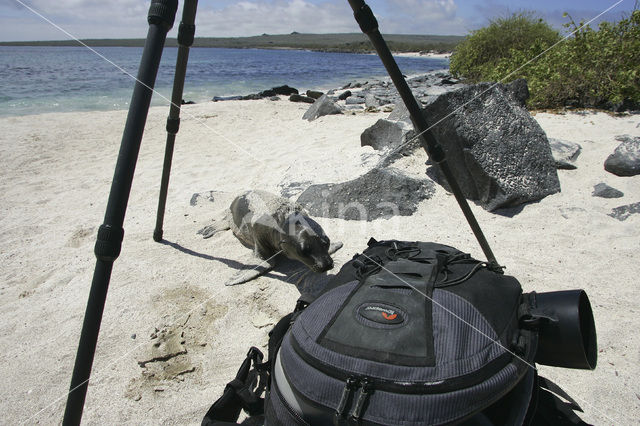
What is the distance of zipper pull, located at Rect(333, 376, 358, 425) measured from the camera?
1213mm

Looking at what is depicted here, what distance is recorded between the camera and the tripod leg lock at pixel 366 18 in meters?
1.98

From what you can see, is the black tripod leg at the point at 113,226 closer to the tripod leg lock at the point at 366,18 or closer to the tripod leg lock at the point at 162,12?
the tripod leg lock at the point at 162,12

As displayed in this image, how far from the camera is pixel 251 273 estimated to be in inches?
126

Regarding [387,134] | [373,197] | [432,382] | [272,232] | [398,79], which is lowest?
[272,232]

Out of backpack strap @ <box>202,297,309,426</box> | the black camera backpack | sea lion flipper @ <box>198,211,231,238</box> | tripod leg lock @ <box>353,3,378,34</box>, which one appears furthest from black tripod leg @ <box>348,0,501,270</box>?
sea lion flipper @ <box>198,211,231,238</box>

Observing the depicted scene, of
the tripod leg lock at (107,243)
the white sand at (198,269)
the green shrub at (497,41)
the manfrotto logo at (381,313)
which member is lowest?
the white sand at (198,269)

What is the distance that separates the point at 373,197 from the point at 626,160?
104 inches

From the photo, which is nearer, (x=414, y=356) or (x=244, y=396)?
(x=414, y=356)

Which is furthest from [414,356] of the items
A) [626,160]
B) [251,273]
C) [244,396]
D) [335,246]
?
[626,160]

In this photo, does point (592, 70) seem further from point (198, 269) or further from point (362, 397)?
point (362, 397)

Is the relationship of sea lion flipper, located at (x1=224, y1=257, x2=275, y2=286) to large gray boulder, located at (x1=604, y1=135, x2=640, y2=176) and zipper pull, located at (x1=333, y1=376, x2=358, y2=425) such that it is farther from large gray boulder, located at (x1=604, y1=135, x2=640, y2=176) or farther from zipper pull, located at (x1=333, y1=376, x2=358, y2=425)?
large gray boulder, located at (x1=604, y1=135, x2=640, y2=176)

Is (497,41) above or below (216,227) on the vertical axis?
above

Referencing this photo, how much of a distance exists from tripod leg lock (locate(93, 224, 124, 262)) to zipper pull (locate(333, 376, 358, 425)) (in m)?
0.93

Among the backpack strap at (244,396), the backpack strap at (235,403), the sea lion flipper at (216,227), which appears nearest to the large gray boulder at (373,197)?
the sea lion flipper at (216,227)
